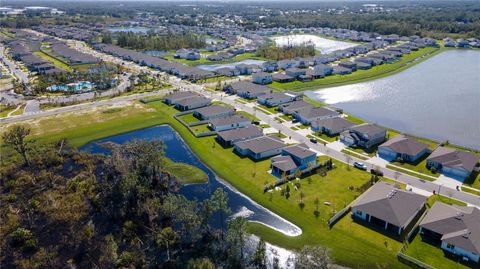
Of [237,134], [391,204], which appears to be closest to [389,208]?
[391,204]

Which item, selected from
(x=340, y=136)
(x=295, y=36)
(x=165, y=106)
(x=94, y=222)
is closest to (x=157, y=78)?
(x=165, y=106)

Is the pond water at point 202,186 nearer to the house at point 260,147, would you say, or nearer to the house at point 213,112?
the house at point 260,147

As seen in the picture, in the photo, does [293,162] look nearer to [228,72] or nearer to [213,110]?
[213,110]

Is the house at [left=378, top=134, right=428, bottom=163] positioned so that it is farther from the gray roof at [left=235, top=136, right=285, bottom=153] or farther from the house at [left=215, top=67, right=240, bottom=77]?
the house at [left=215, top=67, right=240, bottom=77]

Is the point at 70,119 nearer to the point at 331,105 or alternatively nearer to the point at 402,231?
the point at 331,105

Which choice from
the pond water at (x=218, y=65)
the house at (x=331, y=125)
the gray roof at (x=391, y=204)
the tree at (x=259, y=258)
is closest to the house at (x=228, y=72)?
the pond water at (x=218, y=65)

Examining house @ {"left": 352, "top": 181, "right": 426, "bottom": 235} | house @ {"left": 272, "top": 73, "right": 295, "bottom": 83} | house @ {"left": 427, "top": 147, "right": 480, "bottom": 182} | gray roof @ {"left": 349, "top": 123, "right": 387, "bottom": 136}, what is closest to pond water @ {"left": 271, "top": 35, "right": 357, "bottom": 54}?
house @ {"left": 272, "top": 73, "right": 295, "bottom": 83}
